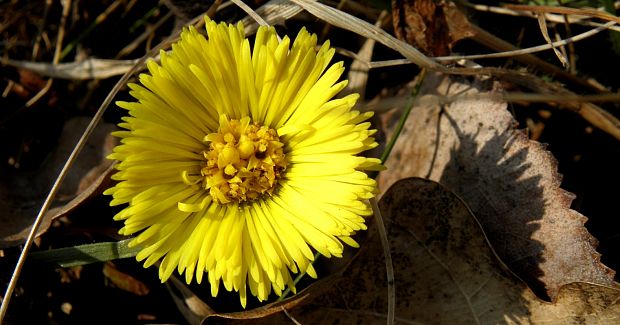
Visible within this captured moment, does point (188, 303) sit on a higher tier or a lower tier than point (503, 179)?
lower

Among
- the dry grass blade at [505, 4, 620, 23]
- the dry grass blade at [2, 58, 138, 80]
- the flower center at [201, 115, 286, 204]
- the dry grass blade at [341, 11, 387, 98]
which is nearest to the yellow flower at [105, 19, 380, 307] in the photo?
the flower center at [201, 115, 286, 204]

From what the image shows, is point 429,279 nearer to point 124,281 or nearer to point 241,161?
point 241,161

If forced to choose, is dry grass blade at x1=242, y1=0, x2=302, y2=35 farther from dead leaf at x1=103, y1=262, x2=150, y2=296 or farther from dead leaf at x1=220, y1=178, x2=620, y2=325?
dead leaf at x1=103, y1=262, x2=150, y2=296

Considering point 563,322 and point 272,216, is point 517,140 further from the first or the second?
point 272,216


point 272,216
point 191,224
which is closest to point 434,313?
point 272,216

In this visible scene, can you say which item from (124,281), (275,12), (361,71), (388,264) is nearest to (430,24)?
(361,71)

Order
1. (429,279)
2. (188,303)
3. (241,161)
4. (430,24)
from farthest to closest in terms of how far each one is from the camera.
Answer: (430,24) → (188,303) → (429,279) → (241,161)
